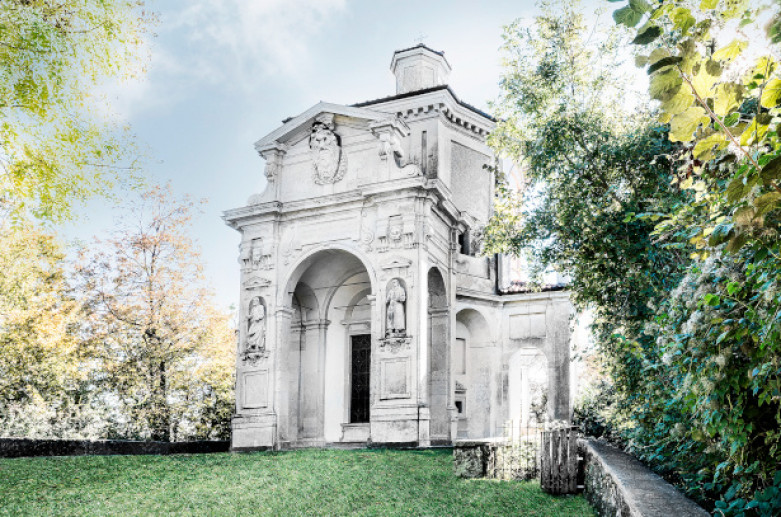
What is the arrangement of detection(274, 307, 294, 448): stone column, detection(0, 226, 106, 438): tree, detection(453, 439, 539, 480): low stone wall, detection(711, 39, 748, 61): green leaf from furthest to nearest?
detection(0, 226, 106, 438): tree
detection(274, 307, 294, 448): stone column
detection(453, 439, 539, 480): low stone wall
detection(711, 39, 748, 61): green leaf

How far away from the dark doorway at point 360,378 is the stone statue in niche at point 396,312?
4.03m

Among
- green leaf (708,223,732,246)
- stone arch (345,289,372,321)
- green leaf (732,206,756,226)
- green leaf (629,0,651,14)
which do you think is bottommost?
green leaf (708,223,732,246)

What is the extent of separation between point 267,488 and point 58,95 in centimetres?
767

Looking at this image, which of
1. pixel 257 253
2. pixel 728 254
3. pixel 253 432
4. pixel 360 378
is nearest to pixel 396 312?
pixel 360 378

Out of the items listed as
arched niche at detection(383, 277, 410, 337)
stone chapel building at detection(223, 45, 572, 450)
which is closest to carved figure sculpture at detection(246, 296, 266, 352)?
stone chapel building at detection(223, 45, 572, 450)

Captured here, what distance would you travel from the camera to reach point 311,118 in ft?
71.5

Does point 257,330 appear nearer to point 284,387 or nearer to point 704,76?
point 284,387

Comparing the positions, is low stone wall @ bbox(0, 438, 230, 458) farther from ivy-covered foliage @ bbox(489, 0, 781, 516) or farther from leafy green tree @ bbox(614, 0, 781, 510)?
leafy green tree @ bbox(614, 0, 781, 510)

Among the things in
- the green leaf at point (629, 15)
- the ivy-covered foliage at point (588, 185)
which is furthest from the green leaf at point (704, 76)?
the ivy-covered foliage at point (588, 185)

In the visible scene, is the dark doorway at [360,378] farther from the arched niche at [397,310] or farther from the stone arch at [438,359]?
the arched niche at [397,310]

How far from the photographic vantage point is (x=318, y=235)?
68.2 ft

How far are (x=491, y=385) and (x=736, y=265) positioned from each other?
19.7 metres

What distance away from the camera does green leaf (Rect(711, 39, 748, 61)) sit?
8.87 ft

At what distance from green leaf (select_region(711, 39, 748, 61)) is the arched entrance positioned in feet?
61.6
